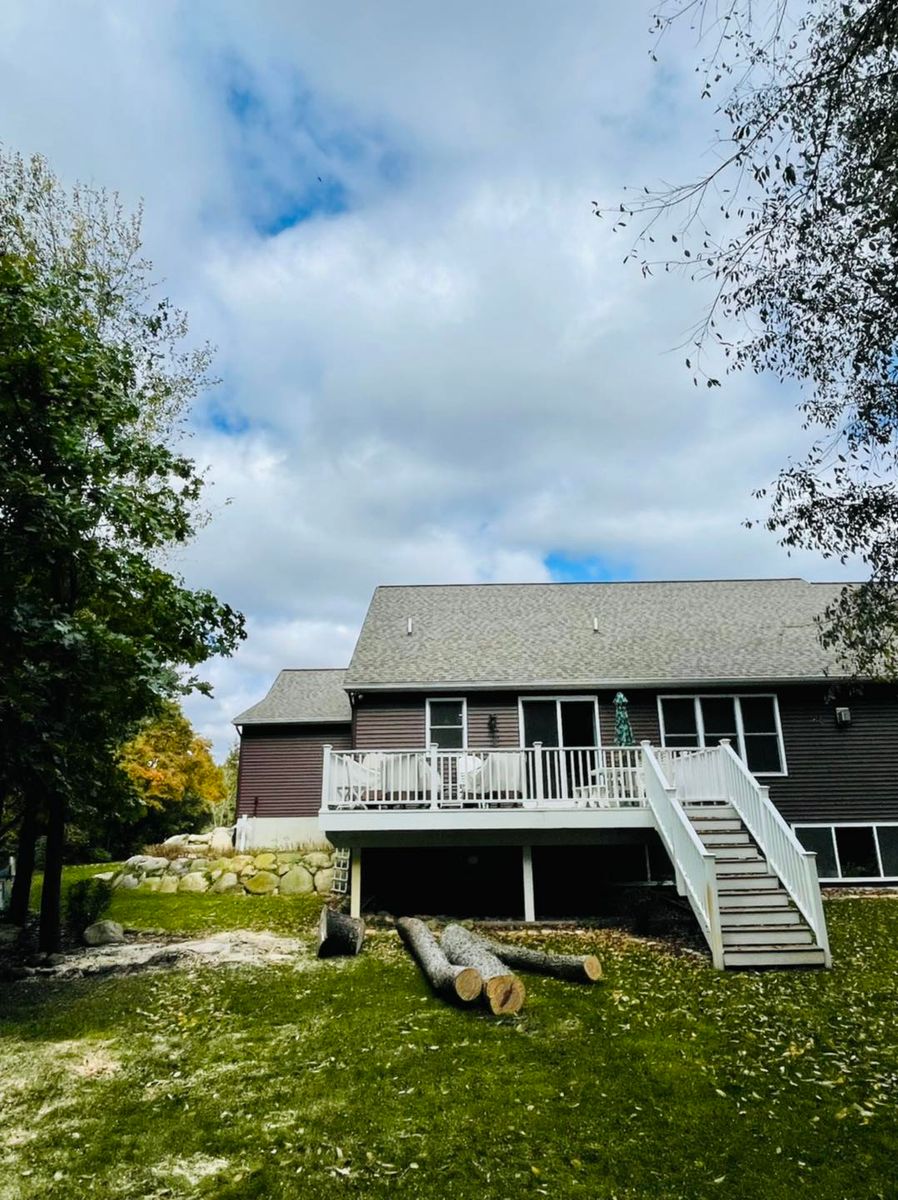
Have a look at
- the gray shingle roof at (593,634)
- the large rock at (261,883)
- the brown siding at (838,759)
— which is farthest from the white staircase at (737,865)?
the large rock at (261,883)

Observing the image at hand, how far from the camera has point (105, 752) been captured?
337 inches

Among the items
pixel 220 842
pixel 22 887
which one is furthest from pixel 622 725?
pixel 220 842

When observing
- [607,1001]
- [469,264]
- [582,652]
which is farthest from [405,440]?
[607,1001]

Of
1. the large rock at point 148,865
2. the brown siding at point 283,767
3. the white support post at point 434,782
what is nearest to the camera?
the white support post at point 434,782

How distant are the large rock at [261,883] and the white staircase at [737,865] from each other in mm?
7623

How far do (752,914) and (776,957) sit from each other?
23.5 inches

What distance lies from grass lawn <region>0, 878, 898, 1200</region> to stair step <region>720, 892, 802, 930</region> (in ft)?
2.22

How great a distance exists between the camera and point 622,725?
1266 centimetres

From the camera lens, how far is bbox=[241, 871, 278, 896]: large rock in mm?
13812

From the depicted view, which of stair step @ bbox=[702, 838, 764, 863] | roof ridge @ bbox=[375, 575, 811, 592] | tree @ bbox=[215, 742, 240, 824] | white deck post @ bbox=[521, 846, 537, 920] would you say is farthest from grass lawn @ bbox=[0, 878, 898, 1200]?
tree @ bbox=[215, 742, 240, 824]

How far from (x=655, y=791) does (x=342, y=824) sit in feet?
14.4

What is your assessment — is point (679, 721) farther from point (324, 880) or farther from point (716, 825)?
point (324, 880)

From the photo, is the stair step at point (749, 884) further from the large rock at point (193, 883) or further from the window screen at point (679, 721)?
the large rock at point (193, 883)

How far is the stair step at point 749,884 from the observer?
8.52m
